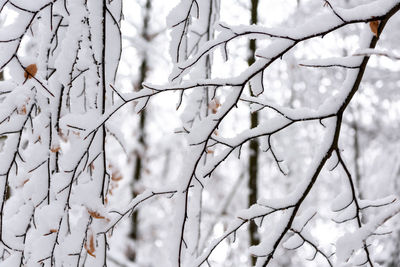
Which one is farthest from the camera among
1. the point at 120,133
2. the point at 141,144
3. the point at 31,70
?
the point at 141,144

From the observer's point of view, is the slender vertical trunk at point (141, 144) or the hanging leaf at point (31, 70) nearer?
the hanging leaf at point (31, 70)

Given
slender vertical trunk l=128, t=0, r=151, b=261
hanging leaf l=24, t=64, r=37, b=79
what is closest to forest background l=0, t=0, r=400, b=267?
hanging leaf l=24, t=64, r=37, b=79

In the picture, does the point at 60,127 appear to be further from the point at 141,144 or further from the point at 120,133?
the point at 141,144

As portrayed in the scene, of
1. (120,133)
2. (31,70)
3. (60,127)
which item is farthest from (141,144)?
(31,70)

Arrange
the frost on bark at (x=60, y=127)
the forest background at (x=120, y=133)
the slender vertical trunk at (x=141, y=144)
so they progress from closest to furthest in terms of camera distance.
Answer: the forest background at (x=120, y=133) → the frost on bark at (x=60, y=127) → the slender vertical trunk at (x=141, y=144)

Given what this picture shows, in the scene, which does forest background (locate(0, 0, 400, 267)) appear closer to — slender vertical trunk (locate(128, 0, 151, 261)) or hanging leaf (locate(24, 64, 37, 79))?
hanging leaf (locate(24, 64, 37, 79))

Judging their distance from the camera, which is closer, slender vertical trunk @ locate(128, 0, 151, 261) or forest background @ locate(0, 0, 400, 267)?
forest background @ locate(0, 0, 400, 267)

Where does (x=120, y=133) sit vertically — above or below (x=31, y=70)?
below

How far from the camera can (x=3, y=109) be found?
125 centimetres

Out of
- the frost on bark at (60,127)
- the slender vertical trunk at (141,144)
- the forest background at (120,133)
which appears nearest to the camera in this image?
the forest background at (120,133)

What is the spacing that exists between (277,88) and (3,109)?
4.80 m

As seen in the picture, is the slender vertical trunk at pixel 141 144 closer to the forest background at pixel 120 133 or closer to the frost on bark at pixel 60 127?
the forest background at pixel 120 133

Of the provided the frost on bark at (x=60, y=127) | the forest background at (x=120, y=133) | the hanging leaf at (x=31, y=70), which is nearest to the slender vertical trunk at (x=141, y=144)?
the forest background at (x=120, y=133)

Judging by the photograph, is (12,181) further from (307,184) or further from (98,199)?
(307,184)
